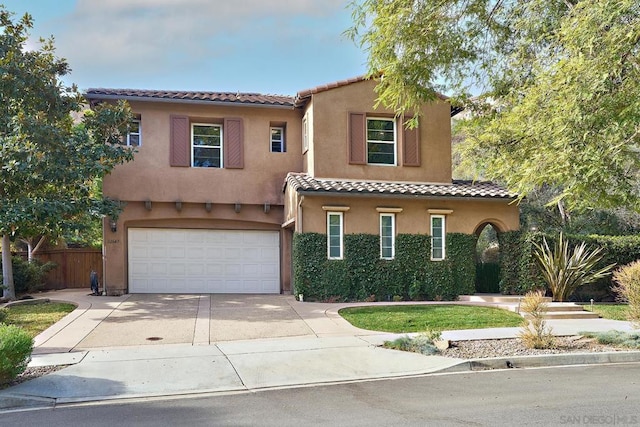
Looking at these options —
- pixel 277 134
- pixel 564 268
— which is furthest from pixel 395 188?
pixel 564 268

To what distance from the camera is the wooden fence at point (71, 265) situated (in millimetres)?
Answer: 20578

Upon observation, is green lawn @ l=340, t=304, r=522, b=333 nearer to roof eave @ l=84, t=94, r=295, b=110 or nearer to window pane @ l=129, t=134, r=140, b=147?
roof eave @ l=84, t=94, r=295, b=110

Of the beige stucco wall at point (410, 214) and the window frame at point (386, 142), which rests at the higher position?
the window frame at point (386, 142)

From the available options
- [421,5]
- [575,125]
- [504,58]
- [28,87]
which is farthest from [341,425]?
[28,87]

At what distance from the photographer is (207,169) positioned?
58.2ft

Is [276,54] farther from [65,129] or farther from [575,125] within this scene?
[575,125]

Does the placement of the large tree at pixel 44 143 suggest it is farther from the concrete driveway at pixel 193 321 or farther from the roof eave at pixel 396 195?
the roof eave at pixel 396 195

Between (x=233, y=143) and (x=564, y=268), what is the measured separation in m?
11.3

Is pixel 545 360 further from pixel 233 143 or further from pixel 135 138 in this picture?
pixel 135 138

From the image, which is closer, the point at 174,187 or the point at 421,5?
the point at 421,5

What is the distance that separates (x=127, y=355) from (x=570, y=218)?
2370cm

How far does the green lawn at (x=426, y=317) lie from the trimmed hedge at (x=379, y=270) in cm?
152

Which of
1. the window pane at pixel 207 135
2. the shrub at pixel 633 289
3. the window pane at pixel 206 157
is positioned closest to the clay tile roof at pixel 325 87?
the window pane at pixel 207 135

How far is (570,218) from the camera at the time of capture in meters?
26.2
